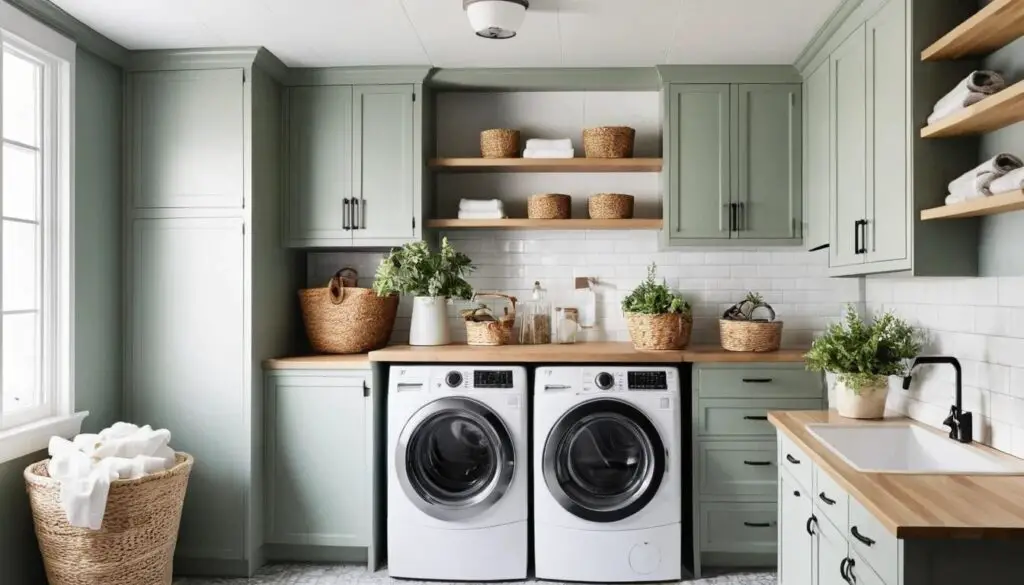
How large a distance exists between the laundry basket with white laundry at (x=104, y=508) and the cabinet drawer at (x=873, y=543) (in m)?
2.39

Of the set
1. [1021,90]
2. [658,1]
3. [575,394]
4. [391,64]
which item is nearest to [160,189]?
[391,64]

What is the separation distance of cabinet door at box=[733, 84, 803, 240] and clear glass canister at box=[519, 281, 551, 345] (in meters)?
1.05

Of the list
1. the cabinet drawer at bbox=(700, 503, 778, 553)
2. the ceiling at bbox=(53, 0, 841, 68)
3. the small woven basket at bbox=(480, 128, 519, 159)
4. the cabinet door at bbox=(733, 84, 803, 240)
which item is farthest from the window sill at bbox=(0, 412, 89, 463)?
the cabinet door at bbox=(733, 84, 803, 240)

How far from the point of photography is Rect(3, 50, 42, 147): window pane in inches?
113

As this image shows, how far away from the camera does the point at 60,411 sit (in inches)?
121

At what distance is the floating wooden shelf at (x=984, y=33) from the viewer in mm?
1971

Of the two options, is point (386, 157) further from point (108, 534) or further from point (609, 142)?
point (108, 534)

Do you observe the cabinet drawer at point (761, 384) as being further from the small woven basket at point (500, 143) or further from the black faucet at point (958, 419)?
the small woven basket at point (500, 143)

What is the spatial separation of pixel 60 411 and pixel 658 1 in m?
2.89

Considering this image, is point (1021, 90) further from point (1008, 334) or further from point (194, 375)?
point (194, 375)

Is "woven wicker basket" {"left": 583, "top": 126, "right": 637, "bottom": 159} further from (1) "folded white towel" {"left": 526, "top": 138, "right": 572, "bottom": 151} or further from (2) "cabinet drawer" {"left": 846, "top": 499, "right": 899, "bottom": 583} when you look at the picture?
(2) "cabinet drawer" {"left": 846, "top": 499, "right": 899, "bottom": 583}

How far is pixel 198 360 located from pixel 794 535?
8.56ft

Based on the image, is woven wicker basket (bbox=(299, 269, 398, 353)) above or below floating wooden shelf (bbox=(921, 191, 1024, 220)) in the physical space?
below

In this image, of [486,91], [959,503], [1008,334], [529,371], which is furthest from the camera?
[486,91]
